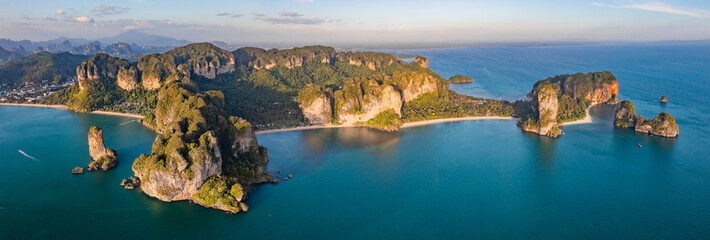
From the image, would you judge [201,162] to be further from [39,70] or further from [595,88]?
[39,70]

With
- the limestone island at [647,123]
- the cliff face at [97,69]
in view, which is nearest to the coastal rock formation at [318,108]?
the cliff face at [97,69]

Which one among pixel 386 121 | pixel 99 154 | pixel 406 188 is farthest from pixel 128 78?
pixel 406 188

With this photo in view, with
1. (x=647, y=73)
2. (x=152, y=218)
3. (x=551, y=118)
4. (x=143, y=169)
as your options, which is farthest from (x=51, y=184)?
(x=647, y=73)

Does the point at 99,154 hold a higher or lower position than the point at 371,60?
lower

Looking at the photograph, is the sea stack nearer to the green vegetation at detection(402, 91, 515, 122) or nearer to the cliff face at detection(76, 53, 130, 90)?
the cliff face at detection(76, 53, 130, 90)

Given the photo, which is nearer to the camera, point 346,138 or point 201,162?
point 201,162

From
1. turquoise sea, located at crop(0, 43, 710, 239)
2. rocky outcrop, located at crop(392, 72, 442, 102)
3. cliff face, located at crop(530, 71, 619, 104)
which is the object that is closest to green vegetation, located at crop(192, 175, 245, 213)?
turquoise sea, located at crop(0, 43, 710, 239)
